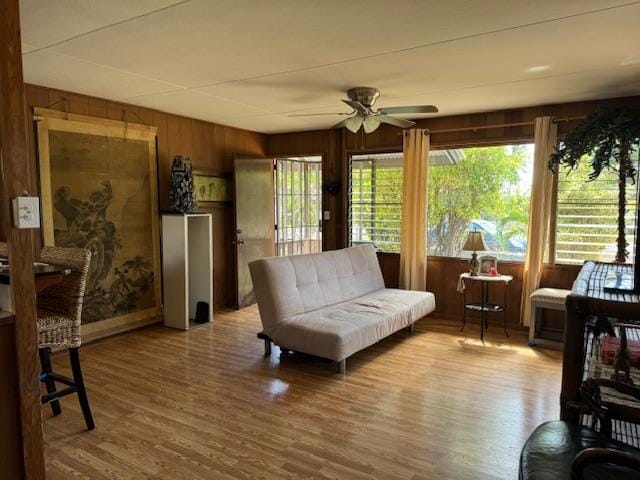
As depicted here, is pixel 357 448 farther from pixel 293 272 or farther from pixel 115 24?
pixel 115 24

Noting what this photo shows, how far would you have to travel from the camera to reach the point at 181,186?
15.4 ft

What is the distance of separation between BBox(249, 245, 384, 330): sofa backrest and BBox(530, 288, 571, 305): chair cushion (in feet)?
5.51

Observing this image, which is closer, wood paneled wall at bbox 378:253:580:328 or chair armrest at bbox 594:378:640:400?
chair armrest at bbox 594:378:640:400

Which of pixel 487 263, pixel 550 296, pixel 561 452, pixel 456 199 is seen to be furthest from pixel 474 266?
pixel 561 452

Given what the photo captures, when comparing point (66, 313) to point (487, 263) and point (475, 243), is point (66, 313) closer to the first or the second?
point (475, 243)

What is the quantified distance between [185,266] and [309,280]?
58.6 inches

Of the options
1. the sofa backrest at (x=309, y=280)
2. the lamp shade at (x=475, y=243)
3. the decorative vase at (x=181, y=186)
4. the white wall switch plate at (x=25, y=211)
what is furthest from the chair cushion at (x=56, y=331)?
the lamp shade at (x=475, y=243)

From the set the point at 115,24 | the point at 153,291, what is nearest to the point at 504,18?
the point at 115,24

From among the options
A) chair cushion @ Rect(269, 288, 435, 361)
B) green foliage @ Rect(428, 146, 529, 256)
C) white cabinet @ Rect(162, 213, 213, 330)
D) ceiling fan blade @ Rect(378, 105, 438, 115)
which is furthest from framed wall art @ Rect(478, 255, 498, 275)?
white cabinet @ Rect(162, 213, 213, 330)

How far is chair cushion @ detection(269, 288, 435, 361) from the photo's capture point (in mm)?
3404

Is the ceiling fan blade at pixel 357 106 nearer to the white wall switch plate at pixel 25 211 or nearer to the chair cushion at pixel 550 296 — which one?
the chair cushion at pixel 550 296

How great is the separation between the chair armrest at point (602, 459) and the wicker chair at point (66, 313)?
2.49 meters

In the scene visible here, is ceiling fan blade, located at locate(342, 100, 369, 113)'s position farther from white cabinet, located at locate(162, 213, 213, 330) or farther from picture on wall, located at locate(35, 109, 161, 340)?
picture on wall, located at locate(35, 109, 161, 340)

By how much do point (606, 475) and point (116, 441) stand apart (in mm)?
Result: 2440
